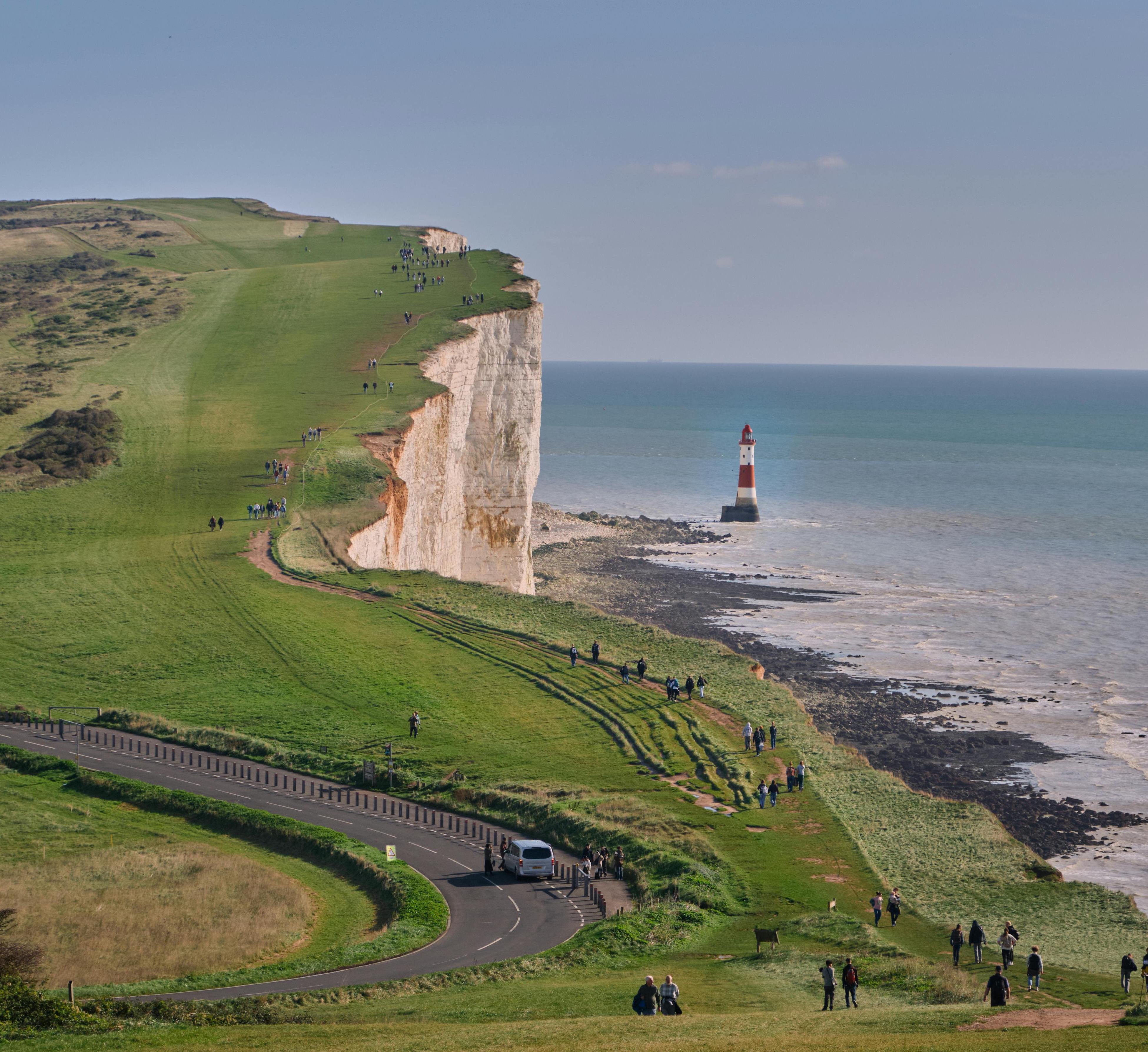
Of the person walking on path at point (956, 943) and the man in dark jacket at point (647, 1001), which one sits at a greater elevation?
the man in dark jacket at point (647, 1001)

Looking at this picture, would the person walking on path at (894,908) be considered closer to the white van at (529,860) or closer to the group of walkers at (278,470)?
the white van at (529,860)

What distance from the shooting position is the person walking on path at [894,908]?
32250mm

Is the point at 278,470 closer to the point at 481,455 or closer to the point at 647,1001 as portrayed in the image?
the point at 481,455

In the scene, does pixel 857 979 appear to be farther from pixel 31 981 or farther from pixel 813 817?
pixel 31 981

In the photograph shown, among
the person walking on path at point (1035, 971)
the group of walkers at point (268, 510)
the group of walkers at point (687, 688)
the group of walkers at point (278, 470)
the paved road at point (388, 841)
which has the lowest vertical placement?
the paved road at point (388, 841)

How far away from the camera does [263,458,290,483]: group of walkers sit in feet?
235

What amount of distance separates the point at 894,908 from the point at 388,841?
1437 centimetres

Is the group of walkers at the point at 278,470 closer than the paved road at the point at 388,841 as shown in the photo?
No

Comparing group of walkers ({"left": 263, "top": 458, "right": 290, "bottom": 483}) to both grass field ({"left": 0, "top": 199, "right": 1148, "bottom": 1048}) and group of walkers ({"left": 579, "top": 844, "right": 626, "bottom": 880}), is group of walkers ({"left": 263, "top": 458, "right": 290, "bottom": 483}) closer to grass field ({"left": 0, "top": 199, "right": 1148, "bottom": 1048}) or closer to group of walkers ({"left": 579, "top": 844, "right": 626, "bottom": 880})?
grass field ({"left": 0, "top": 199, "right": 1148, "bottom": 1048})

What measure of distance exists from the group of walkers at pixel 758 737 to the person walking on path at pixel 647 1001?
22464 mm

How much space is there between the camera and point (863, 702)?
216 ft

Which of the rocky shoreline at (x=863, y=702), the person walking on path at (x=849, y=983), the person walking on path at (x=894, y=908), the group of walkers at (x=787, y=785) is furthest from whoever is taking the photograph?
the rocky shoreline at (x=863, y=702)

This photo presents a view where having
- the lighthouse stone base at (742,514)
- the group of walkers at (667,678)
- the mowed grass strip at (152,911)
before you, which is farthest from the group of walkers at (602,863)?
the lighthouse stone base at (742,514)

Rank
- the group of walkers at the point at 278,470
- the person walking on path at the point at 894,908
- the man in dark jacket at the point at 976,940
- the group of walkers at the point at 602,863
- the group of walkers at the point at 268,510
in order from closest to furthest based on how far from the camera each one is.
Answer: the man in dark jacket at the point at 976,940 → the person walking on path at the point at 894,908 → the group of walkers at the point at 602,863 → the group of walkers at the point at 268,510 → the group of walkers at the point at 278,470
